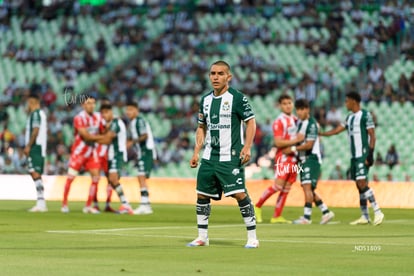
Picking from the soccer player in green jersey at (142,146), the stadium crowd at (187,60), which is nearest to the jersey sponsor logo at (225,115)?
the soccer player in green jersey at (142,146)

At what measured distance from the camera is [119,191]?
2550 cm

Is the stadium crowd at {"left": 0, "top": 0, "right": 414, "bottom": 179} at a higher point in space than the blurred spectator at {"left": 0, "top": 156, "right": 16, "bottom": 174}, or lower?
higher

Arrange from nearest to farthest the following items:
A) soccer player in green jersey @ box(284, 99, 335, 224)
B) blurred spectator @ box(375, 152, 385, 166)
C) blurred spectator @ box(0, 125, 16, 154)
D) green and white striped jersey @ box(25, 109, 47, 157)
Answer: soccer player in green jersey @ box(284, 99, 335, 224), green and white striped jersey @ box(25, 109, 47, 157), blurred spectator @ box(375, 152, 385, 166), blurred spectator @ box(0, 125, 16, 154)

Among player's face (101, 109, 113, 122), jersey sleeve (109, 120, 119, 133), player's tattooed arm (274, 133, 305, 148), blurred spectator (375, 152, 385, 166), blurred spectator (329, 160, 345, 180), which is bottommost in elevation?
blurred spectator (329, 160, 345, 180)

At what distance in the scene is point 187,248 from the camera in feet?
46.0

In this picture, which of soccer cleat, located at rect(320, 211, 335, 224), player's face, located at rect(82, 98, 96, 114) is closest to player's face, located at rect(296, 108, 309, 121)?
soccer cleat, located at rect(320, 211, 335, 224)

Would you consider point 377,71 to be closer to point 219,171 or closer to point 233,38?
point 233,38

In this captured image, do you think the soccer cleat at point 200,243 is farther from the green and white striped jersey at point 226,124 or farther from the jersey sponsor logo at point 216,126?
the jersey sponsor logo at point 216,126

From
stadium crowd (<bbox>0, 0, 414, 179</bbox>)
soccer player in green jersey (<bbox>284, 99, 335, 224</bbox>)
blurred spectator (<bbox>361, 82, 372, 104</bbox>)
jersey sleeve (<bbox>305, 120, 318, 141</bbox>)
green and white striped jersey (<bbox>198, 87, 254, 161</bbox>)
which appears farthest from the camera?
stadium crowd (<bbox>0, 0, 414, 179</bbox>)

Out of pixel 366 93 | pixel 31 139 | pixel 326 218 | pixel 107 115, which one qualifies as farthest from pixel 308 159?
pixel 366 93

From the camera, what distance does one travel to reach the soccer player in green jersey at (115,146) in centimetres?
2538

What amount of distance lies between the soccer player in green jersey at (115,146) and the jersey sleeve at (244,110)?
446 inches

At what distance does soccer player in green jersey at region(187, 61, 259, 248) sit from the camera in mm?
14234

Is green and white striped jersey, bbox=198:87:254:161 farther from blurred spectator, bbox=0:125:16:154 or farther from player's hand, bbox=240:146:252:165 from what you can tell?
blurred spectator, bbox=0:125:16:154
